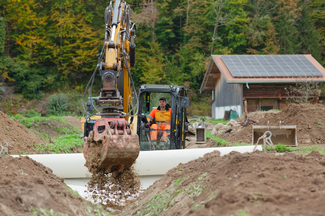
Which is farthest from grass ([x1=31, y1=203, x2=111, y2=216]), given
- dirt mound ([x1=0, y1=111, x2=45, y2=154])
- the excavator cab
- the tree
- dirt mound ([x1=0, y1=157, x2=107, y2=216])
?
the tree

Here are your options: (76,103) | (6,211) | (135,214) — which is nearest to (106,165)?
(135,214)

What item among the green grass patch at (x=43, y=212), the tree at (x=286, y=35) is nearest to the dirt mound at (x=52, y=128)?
the green grass patch at (x=43, y=212)

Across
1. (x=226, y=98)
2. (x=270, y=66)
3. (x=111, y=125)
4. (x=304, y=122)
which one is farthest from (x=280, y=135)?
(x=226, y=98)

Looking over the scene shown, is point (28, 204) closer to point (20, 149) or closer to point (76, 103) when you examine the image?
point (20, 149)

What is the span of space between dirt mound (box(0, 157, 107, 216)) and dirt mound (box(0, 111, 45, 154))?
13.2ft

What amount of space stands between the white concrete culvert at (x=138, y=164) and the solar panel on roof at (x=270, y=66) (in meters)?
15.1

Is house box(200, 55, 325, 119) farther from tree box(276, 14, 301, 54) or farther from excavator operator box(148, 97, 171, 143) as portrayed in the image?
tree box(276, 14, 301, 54)

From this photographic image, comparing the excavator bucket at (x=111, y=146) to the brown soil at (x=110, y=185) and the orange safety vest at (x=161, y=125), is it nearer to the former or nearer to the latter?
the brown soil at (x=110, y=185)

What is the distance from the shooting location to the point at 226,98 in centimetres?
2475

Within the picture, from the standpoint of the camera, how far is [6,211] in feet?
10.3

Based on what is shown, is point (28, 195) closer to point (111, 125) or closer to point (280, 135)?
point (111, 125)

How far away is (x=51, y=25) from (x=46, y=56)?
135 inches

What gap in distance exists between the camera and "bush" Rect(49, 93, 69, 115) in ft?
90.3

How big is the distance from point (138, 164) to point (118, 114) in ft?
4.24
